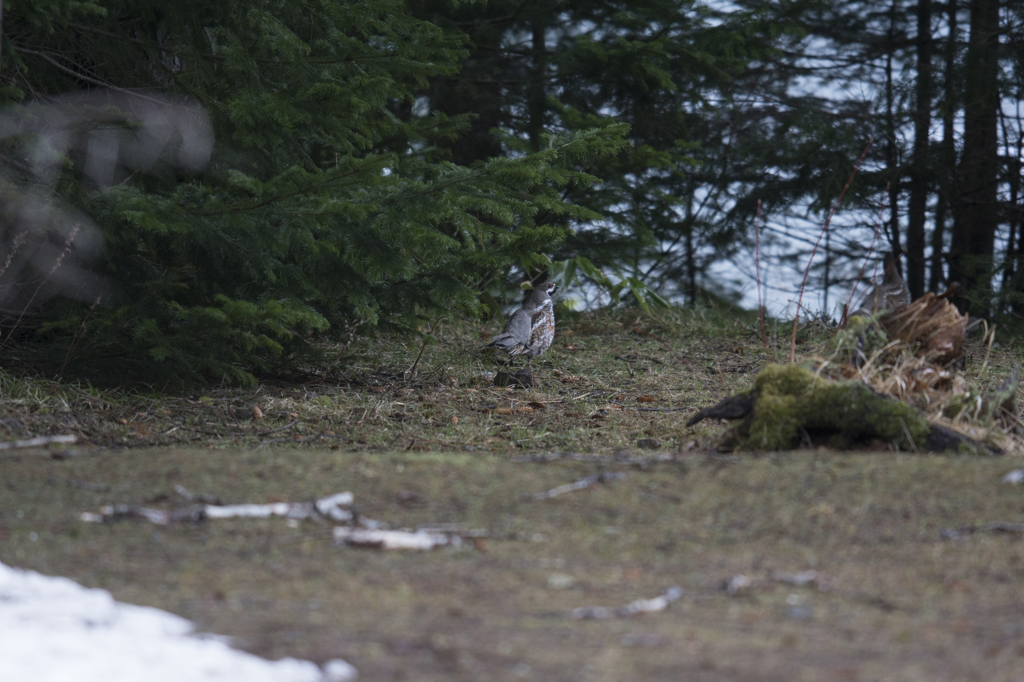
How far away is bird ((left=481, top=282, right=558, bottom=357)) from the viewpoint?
586 centimetres

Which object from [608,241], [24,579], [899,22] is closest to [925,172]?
[899,22]

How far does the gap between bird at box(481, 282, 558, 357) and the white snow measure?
425cm

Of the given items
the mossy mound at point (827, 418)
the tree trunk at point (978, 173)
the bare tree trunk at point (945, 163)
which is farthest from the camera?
the bare tree trunk at point (945, 163)

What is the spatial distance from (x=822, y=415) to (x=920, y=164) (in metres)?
6.13

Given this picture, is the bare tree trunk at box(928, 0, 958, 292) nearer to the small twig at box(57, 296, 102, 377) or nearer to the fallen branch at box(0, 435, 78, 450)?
the small twig at box(57, 296, 102, 377)

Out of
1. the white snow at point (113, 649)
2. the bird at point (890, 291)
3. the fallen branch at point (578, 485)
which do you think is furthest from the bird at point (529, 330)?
the white snow at point (113, 649)

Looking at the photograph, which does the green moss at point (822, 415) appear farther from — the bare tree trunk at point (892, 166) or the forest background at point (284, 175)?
the bare tree trunk at point (892, 166)

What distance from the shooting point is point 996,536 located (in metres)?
2.13

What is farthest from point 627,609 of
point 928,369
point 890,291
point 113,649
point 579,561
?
point 890,291

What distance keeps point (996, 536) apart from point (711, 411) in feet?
4.91

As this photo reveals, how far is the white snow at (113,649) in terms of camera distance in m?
1.41

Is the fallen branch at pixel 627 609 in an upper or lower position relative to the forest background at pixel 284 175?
lower

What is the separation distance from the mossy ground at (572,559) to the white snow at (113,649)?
55 millimetres

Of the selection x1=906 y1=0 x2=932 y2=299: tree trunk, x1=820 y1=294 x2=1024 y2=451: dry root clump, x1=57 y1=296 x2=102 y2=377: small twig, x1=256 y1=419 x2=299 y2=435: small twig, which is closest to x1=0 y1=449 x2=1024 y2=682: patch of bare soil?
x1=820 y1=294 x2=1024 y2=451: dry root clump
